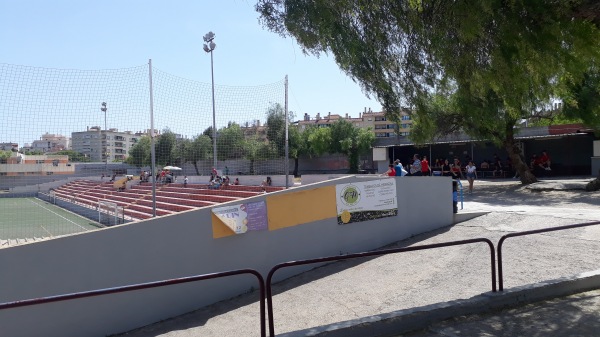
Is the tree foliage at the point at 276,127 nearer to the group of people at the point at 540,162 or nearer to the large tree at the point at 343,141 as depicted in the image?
the group of people at the point at 540,162

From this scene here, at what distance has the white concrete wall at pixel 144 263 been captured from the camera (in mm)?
10766

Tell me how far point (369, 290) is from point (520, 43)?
18.8ft

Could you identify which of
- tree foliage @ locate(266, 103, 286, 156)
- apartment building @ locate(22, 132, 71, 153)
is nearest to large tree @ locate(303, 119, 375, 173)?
apartment building @ locate(22, 132, 71, 153)

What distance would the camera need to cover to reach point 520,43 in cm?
787

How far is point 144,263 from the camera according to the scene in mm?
12055

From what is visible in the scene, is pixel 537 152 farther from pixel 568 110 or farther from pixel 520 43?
pixel 520 43

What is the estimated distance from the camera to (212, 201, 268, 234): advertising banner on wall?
42.2 feet

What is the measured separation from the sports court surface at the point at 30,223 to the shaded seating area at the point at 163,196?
2.25m

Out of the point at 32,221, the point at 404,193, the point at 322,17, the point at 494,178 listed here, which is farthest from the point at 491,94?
the point at 32,221

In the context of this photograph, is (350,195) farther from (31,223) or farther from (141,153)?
(31,223)

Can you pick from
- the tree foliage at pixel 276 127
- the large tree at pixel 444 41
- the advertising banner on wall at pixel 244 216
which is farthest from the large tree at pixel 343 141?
the large tree at pixel 444 41

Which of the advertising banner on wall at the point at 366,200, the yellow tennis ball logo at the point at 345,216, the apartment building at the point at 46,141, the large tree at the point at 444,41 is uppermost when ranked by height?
the large tree at the point at 444,41

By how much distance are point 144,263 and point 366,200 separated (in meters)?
6.13

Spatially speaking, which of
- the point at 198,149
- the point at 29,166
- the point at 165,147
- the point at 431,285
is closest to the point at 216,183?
the point at 198,149
